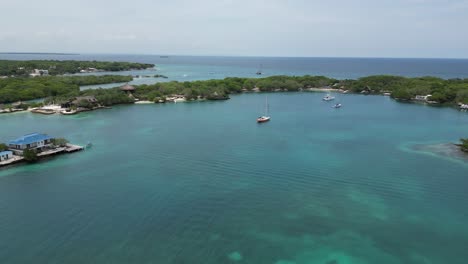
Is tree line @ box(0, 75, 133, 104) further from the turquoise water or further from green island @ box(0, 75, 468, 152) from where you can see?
the turquoise water

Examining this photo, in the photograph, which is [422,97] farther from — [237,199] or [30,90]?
[30,90]

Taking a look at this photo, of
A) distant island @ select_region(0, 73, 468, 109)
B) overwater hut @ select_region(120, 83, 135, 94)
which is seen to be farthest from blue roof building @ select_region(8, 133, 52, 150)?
overwater hut @ select_region(120, 83, 135, 94)

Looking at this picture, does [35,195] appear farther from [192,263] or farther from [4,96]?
[4,96]

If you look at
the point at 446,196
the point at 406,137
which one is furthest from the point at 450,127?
the point at 446,196

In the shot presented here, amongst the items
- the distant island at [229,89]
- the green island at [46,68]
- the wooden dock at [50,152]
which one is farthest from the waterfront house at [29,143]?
the green island at [46,68]

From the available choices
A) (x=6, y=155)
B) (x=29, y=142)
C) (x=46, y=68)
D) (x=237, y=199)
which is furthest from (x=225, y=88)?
(x=46, y=68)
